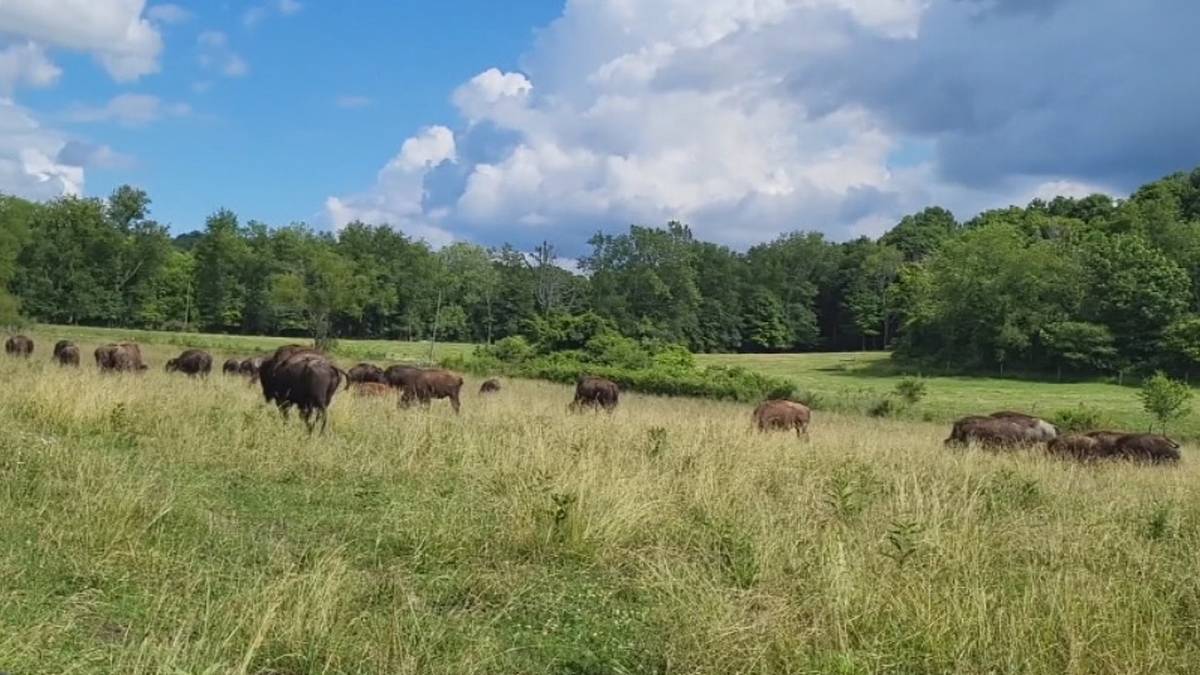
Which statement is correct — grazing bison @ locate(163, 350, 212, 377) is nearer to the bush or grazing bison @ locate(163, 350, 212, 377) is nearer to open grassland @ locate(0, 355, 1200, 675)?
open grassland @ locate(0, 355, 1200, 675)

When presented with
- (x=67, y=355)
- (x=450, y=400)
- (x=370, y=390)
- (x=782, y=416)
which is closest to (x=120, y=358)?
(x=67, y=355)

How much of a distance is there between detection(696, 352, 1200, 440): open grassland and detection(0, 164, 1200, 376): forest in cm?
561

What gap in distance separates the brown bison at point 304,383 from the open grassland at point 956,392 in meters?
28.1

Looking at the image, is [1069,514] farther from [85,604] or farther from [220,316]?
[220,316]

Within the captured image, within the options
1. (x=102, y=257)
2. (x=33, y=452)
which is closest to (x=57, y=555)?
(x=33, y=452)

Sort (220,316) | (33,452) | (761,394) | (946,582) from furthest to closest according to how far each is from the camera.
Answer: (220,316)
(761,394)
(33,452)
(946,582)

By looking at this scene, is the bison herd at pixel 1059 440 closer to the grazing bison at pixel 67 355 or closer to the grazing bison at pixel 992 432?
the grazing bison at pixel 992 432

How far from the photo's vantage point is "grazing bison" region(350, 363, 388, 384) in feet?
90.1

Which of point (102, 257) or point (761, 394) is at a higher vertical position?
point (102, 257)

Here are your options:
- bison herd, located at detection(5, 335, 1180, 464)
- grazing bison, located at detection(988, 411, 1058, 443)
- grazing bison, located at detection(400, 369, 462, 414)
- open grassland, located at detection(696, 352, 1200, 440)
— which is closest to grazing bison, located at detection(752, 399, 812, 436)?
bison herd, located at detection(5, 335, 1180, 464)

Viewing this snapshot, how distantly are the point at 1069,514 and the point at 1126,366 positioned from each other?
7266 centimetres

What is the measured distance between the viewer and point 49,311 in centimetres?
8756

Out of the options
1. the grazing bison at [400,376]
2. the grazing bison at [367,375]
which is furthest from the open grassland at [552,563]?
the grazing bison at [367,375]

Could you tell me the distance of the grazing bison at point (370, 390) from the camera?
2261 cm
